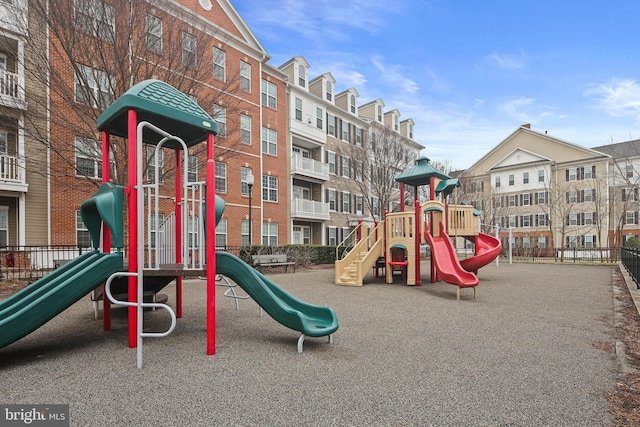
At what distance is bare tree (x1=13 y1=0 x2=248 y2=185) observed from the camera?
10375mm

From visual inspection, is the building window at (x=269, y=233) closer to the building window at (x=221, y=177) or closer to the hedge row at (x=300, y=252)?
the hedge row at (x=300, y=252)

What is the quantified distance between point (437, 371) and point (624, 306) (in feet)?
23.1

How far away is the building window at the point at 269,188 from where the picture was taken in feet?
77.8

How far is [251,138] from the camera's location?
22.9 meters

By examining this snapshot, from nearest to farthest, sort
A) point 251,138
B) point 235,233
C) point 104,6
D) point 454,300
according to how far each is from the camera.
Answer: point 454,300 → point 104,6 → point 235,233 → point 251,138

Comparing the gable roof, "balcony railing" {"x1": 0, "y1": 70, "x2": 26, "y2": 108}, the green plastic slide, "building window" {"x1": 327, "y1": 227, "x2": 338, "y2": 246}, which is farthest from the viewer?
the gable roof

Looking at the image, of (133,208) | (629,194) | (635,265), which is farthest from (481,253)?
(629,194)

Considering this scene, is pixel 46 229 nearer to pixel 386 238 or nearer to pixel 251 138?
pixel 251 138

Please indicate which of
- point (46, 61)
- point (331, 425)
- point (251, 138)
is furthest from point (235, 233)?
point (331, 425)

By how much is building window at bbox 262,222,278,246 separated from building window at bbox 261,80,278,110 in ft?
27.2

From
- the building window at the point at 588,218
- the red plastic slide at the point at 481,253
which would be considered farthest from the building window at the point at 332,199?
the building window at the point at 588,218

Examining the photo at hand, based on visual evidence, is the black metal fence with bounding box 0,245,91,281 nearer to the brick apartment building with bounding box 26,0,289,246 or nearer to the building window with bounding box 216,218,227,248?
the brick apartment building with bounding box 26,0,289,246

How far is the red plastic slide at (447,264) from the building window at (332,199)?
17138 mm

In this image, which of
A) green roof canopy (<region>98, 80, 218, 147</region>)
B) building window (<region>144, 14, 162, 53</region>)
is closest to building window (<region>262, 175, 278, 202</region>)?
building window (<region>144, 14, 162, 53</region>)
